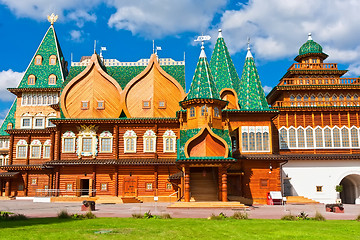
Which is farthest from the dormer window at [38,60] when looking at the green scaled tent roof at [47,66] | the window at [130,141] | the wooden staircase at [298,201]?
the wooden staircase at [298,201]

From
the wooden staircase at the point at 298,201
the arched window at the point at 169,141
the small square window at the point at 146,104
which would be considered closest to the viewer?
the wooden staircase at the point at 298,201

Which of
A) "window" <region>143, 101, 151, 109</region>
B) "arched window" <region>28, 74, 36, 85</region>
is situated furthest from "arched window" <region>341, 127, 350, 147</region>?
"arched window" <region>28, 74, 36, 85</region>

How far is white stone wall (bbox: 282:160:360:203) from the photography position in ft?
111

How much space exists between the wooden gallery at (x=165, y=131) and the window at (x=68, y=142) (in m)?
0.09

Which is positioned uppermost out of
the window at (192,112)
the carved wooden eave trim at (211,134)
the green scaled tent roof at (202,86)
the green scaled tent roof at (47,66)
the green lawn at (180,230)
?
the green scaled tent roof at (47,66)

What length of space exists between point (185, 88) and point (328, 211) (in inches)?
744

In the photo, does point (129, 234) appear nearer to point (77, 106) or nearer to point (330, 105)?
point (77, 106)

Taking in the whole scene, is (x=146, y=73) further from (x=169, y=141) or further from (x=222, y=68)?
(x=222, y=68)

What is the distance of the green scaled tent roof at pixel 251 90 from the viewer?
31.9 metres

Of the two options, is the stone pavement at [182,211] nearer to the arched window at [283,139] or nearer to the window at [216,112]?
the window at [216,112]

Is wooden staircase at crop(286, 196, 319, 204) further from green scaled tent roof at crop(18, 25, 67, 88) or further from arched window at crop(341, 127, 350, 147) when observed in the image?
green scaled tent roof at crop(18, 25, 67, 88)

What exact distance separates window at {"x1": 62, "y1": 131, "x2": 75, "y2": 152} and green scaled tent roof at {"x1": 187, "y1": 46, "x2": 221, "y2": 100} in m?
12.9

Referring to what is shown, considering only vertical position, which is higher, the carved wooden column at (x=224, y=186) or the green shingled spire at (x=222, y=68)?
the green shingled spire at (x=222, y=68)

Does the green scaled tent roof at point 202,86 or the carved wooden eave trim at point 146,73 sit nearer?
the green scaled tent roof at point 202,86
